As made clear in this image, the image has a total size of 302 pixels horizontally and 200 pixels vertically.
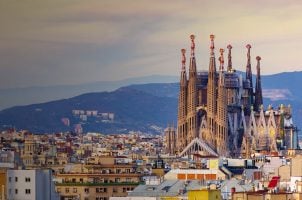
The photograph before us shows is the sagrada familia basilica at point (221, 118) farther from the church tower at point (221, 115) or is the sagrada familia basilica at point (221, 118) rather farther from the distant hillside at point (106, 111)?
the distant hillside at point (106, 111)

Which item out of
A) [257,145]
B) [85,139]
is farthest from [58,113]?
[257,145]

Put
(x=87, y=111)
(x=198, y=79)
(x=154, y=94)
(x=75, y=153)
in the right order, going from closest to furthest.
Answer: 1. (x=75, y=153)
2. (x=198, y=79)
3. (x=87, y=111)
4. (x=154, y=94)

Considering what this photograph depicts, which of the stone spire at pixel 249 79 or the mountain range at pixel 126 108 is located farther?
the mountain range at pixel 126 108

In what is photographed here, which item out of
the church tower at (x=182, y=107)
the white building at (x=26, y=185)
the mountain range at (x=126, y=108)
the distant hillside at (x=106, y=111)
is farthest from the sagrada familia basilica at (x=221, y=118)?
the white building at (x=26, y=185)

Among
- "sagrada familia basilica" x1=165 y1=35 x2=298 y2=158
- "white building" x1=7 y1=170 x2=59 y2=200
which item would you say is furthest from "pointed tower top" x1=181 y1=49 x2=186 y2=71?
"white building" x1=7 y1=170 x2=59 y2=200

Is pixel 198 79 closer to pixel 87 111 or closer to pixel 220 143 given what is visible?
pixel 220 143

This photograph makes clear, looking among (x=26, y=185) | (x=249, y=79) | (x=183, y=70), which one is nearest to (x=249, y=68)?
(x=249, y=79)

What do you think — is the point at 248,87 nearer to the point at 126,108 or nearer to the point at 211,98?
the point at 211,98

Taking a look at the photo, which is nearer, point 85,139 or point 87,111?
point 85,139
